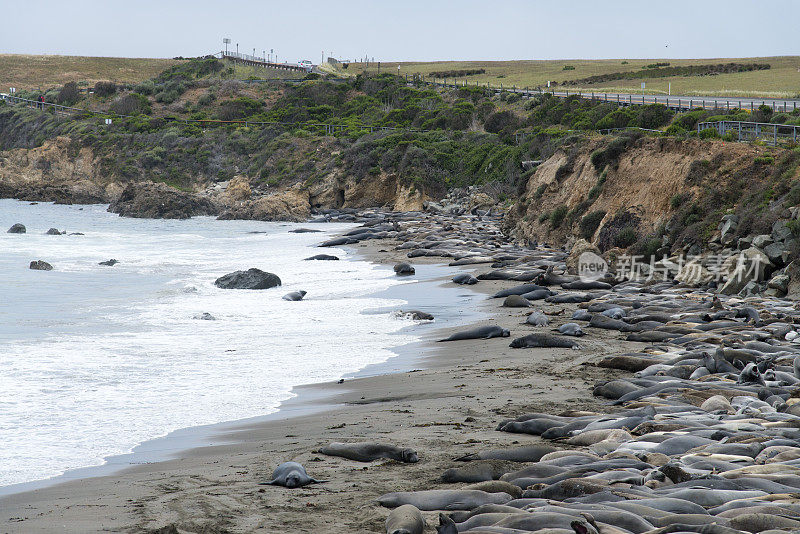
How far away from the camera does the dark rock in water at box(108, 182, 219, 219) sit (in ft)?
172

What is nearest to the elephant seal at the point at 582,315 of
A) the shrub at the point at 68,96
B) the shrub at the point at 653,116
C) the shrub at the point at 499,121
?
the shrub at the point at 653,116

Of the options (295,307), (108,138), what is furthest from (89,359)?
(108,138)

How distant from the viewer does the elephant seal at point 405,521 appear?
5.00 meters

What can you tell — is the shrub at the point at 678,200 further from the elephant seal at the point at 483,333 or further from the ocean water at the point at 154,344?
the elephant seal at the point at 483,333

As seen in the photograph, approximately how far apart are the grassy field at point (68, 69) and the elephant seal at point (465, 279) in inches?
3742

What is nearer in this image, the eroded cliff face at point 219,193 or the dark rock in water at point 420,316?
the dark rock in water at point 420,316

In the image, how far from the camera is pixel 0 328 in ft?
52.1

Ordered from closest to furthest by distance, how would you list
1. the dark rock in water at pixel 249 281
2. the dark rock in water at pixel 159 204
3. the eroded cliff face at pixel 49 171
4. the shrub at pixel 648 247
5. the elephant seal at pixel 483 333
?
1. the elephant seal at pixel 483 333
2. the dark rock in water at pixel 249 281
3. the shrub at pixel 648 247
4. the dark rock in water at pixel 159 204
5. the eroded cliff face at pixel 49 171

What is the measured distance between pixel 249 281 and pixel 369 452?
597 inches

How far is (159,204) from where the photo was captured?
52.5 metres

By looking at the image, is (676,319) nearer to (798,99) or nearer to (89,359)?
(89,359)

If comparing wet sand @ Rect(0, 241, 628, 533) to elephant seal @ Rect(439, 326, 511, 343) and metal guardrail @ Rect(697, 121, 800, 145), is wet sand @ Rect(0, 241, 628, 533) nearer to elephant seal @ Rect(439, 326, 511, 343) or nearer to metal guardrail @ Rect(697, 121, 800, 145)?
elephant seal @ Rect(439, 326, 511, 343)

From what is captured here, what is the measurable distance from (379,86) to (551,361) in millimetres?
73504

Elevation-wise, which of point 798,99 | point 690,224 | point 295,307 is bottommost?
point 295,307
